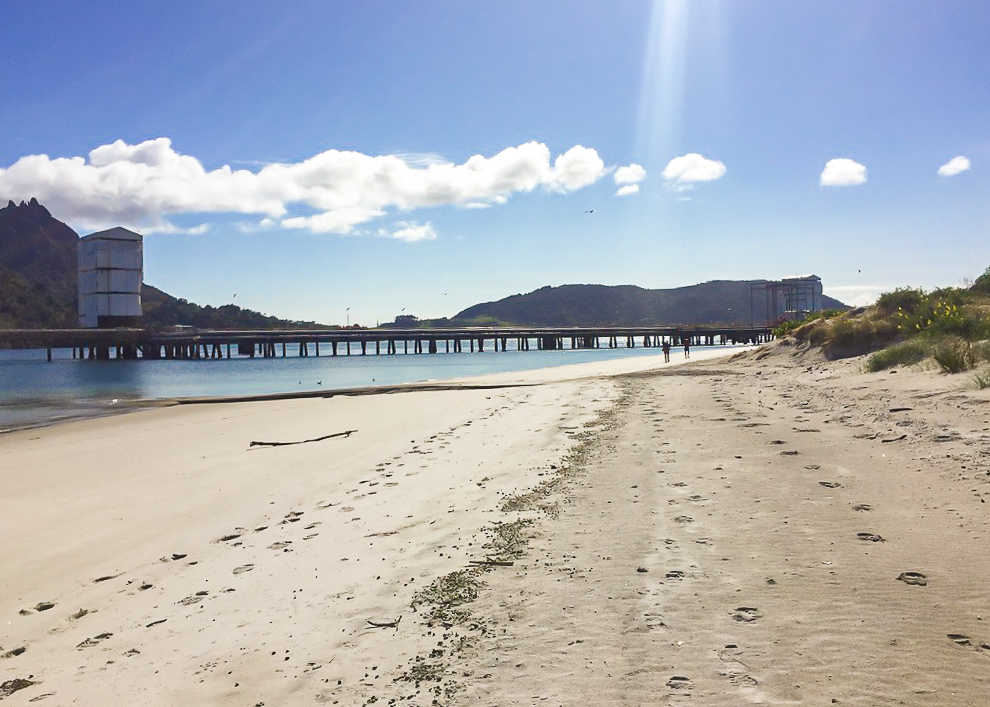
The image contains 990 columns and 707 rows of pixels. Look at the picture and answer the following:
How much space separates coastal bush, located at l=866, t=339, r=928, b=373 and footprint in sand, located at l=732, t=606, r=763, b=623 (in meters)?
13.9

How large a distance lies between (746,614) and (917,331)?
19.0 meters

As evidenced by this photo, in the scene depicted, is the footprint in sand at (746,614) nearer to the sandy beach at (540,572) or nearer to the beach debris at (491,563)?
the sandy beach at (540,572)

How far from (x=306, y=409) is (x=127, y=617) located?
16.7m

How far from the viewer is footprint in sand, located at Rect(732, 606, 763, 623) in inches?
145

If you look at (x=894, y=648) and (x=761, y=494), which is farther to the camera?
(x=761, y=494)

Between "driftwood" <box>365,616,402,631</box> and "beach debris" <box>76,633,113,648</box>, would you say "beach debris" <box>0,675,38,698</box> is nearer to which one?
"beach debris" <box>76,633,113,648</box>

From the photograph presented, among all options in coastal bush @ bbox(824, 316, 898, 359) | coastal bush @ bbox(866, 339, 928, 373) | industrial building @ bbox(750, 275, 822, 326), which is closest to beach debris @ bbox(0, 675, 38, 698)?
coastal bush @ bbox(866, 339, 928, 373)

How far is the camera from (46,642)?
4.62 meters

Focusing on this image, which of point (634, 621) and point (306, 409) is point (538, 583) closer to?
point (634, 621)

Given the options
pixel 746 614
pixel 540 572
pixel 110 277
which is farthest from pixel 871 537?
pixel 110 277

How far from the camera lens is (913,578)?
4070 millimetres

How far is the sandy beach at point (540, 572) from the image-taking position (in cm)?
329

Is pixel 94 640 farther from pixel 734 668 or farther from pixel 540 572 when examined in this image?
pixel 734 668

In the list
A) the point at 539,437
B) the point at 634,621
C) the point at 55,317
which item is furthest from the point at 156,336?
the point at 634,621
